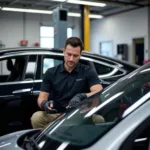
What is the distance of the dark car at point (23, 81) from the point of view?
10.8ft

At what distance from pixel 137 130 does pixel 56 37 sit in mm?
5822

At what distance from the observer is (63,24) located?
6988 millimetres

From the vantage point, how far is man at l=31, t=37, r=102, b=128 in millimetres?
2664

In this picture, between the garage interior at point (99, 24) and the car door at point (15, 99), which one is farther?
the garage interior at point (99, 24)

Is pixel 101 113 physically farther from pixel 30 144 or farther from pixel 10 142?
pixel 10 142

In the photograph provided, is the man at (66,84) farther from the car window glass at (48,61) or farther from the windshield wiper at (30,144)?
the windshield wiper at (30,144)

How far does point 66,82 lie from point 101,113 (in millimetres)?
1202

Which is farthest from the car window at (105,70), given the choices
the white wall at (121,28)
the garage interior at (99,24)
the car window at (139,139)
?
the white wall at (121,28)

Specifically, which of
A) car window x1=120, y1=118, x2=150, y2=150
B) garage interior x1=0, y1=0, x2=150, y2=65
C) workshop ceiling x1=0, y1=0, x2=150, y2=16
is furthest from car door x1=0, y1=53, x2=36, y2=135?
garage interior x1=0, y1=0, x2=150, y2=65

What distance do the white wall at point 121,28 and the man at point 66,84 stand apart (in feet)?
37.6

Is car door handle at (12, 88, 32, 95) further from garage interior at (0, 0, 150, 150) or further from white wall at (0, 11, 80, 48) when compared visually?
white wall at (0, 11, 80, 48)

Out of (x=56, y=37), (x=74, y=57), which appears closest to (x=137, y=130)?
(x=74, y=57)

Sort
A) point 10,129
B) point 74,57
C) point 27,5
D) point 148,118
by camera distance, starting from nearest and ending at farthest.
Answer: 1. point 148,118
2. point 74,57
3. point 10,129
4. point 27,5

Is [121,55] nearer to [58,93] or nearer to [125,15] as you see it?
[125,15]
